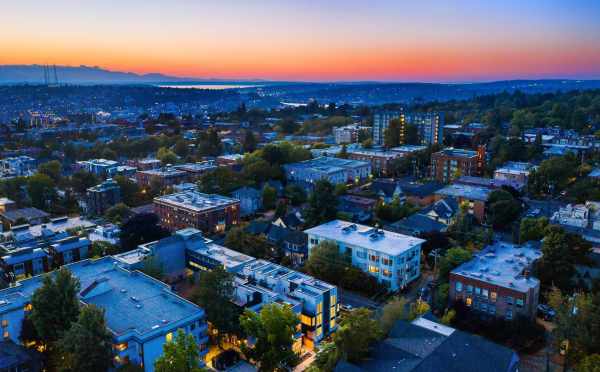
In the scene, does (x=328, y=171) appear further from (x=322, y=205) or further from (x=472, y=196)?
(x=472, y=196)

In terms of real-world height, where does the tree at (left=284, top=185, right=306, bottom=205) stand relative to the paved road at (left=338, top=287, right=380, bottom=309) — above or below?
above

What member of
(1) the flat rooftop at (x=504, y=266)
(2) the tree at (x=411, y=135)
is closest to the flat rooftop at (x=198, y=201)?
(1) the flat rooftop at (x=504, y=266)

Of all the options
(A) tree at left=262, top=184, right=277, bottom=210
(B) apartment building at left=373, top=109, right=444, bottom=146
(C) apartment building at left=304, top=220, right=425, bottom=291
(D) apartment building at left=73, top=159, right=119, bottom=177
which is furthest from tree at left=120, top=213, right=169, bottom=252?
(B) apartment building at left=373, top=109, right=444, bottom=146

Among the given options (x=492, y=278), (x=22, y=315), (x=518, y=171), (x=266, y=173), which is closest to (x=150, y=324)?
(x=22, y=315)

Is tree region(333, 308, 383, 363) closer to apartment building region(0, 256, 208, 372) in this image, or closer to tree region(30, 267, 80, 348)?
apartment building region(0, 256, 208, 372)

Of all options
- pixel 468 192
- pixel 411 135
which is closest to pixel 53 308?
pixel 468 192

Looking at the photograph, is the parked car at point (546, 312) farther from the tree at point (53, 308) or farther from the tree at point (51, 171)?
the tree at point (51, 171)
